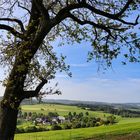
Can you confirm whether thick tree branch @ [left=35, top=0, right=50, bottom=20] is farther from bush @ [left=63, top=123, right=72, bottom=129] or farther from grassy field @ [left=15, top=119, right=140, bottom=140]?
bush @ [left=63, top=123, right=72, bottom=129]

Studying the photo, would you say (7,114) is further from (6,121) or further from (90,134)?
(90,134)

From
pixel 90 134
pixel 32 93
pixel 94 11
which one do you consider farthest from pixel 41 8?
pixel 90 134

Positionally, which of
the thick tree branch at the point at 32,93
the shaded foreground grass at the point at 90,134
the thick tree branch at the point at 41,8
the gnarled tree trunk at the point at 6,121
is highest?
the thick tree branch at the point at 41,8

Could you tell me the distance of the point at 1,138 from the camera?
17.0 meters

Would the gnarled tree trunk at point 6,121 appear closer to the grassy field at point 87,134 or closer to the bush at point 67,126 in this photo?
the grassy field at point 87,134

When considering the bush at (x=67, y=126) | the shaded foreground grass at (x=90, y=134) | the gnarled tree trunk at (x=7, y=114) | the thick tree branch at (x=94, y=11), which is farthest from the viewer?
the bush at (x=67, y=126)

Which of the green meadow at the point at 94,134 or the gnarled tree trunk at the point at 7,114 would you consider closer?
the gnarled tree trunk at the point at 7,114

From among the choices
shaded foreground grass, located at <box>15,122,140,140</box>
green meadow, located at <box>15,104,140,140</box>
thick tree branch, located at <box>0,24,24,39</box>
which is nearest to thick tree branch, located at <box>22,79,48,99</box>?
thick tree branch, located at <box>0,24,24,39</box>

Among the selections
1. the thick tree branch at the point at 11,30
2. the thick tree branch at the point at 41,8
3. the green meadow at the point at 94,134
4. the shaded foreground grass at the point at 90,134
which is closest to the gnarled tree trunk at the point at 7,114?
the thick tree branch at the point at 11,30

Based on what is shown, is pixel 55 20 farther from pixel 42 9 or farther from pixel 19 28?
pixel 19 28

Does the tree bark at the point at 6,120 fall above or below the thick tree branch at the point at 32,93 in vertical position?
below

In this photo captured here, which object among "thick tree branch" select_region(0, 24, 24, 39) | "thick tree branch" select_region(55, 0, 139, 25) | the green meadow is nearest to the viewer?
"thick tree branch" select_region(55, 0, 139, 25)

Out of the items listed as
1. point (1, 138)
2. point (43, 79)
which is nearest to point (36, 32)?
point (43, 79)

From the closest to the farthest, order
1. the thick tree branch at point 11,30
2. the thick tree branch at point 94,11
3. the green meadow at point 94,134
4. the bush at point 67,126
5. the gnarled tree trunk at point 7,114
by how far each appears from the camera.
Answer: the gnarled tree trunk at point 7,114
the thick tree branch at point 94,11
the thick tree branch at point 11,30
the green meadow at point 94,134
the bush at point 67,126
